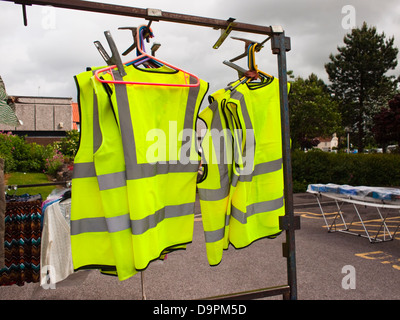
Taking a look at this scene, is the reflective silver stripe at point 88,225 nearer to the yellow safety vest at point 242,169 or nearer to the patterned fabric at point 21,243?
the yellow safety vest at point 242,169

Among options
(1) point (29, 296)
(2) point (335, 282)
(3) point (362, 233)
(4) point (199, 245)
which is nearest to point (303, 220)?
(3) point (362, 233)

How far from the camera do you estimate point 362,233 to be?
7355 millimetres

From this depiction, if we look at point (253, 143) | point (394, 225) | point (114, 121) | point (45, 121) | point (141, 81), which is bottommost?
point (394, 225)

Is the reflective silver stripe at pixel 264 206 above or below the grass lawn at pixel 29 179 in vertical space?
above

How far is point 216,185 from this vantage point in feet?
7.38

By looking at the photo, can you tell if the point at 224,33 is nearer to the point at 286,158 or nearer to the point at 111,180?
the point at 286,158

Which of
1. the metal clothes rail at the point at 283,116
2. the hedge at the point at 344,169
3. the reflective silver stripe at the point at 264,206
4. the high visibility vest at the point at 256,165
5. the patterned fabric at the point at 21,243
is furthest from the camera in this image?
the hedge at the point at 344,169

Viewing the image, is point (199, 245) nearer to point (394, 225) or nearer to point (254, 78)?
point (254, 78)

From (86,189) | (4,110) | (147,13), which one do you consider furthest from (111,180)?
(4,110)

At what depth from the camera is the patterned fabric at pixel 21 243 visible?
2.88 meters

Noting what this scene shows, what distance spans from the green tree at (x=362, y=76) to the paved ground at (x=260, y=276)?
2599 centimetres

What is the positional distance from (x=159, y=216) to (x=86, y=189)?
Result: 1.63 ft

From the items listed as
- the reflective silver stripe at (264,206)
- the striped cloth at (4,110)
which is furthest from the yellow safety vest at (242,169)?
the striped cloth at (4,110)

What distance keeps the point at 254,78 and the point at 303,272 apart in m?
3.63
